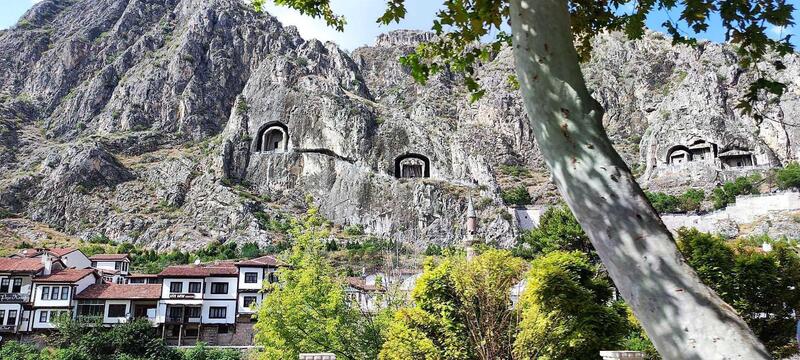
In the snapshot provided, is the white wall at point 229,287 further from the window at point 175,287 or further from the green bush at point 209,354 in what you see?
the green bush at point 209,354

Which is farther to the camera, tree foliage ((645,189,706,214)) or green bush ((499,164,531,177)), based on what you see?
green bush ((499,164,531,177))

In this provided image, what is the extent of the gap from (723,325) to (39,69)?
11163cm

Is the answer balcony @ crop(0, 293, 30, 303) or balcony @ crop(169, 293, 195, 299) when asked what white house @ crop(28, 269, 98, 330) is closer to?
balcony @ crop(0, 293, 30, 303)

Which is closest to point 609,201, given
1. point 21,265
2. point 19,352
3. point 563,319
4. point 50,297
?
point 563,319

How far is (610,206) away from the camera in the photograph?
2.37 m

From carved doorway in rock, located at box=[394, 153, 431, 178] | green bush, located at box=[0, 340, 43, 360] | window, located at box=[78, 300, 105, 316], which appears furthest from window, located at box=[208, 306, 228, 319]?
carved doorway in rock, located at box=[394, 153, 431, 178]

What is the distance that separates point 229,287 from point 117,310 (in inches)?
267

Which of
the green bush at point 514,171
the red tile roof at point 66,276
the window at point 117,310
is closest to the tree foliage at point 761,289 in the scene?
the window at point 117,310

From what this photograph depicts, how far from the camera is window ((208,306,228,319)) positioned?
3675cm

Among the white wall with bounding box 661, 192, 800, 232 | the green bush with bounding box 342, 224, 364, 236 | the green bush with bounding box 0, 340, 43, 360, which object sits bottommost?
the green bush with bounding box 0, 340, 43, 360

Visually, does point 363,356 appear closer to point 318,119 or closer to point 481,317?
point 481,317

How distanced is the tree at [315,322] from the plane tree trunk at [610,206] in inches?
531

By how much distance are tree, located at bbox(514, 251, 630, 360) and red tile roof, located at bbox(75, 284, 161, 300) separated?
28.7 m

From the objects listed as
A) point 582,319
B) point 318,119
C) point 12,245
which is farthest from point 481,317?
point 318,119
